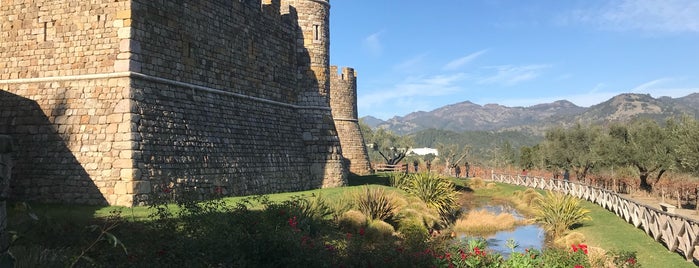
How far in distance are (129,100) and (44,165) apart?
2.54 m

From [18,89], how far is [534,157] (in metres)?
44.0

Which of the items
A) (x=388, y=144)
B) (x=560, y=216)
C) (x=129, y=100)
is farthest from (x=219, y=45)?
(x=388, y=144)

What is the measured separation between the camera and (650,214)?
585 inches

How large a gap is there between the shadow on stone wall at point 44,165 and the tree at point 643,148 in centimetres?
2618

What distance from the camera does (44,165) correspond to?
40.0 ft

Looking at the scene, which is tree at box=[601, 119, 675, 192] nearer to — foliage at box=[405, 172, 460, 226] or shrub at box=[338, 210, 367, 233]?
foliage at box=[405, 172, 460, 226]

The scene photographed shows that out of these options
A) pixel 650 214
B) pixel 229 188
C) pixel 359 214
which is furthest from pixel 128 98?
pixel 650 214

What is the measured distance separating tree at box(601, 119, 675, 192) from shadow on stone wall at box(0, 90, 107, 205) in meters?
26.2

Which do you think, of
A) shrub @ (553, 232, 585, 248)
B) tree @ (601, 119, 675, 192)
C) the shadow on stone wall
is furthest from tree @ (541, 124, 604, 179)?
the shadow on stone wall

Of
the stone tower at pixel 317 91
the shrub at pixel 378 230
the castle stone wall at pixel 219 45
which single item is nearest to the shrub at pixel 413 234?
the shrub at pixel 378 230

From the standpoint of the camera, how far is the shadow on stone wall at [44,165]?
11961 millimetres

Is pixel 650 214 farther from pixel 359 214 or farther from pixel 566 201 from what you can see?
pixel 359 214

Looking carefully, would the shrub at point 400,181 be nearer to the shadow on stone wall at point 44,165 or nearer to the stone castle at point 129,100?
the stone castle at point 129,100

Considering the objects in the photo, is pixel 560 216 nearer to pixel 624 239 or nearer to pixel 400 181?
pixel 624 239
